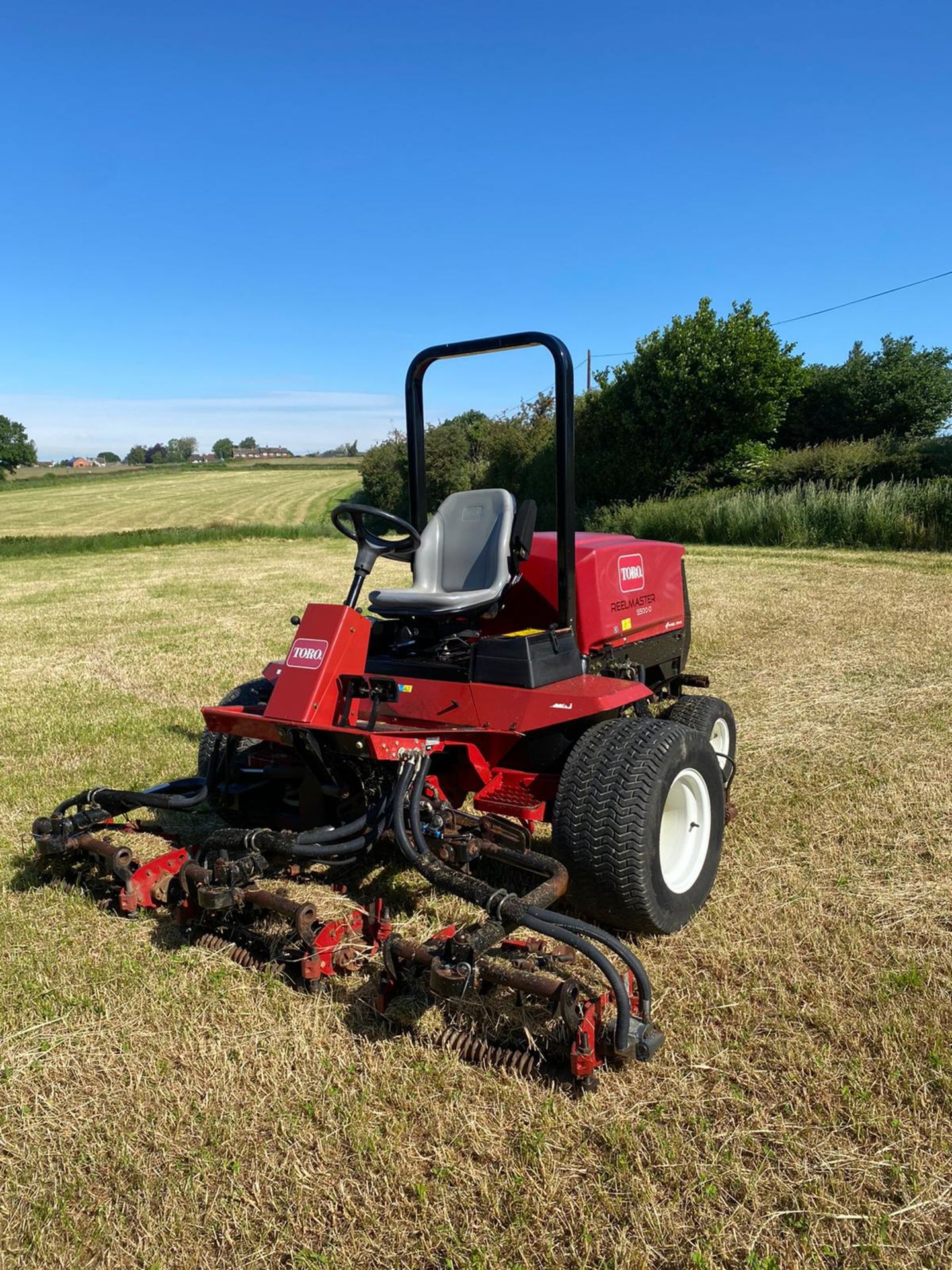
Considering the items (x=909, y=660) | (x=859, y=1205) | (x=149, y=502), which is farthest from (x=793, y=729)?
(x=149, y=502)

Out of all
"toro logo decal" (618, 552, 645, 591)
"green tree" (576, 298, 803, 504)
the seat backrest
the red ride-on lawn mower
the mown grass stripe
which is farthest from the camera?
"green tree" (576, 298, 803, 504)

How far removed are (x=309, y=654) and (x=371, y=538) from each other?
0.76 metres

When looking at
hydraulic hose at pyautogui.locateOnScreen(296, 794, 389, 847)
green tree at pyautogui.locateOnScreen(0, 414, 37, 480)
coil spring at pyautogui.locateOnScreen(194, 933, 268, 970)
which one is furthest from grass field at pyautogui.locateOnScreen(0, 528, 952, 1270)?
green tree at pyautogui.locateOnScreen(0, 414, 37, 480)

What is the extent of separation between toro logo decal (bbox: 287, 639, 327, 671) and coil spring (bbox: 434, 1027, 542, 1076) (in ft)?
4.44

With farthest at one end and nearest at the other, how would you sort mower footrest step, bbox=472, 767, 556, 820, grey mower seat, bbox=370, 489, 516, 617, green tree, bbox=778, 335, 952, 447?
green tree, bbox=778, 335, 952, 447 → grey mower seat, bbox=370, 489, 516, 617 → mower footrest step, bbox=472, 767, 556, 820

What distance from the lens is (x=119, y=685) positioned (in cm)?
767

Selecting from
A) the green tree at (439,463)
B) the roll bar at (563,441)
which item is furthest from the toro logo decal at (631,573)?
the green tree at (439,463)

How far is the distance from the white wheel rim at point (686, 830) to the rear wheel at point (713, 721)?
619 mm

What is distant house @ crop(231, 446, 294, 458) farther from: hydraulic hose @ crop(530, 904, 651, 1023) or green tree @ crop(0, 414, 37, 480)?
hydraulic hose @ crop(530, 904, 651, 1023)

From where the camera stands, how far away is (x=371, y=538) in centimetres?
397

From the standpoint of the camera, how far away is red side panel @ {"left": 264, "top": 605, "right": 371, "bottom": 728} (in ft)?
10.8

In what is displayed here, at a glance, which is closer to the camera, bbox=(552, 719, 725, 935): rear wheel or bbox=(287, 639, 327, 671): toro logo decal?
bbox=(552, 719, 725, 935): rear wheel

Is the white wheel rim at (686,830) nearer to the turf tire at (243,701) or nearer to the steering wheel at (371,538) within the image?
the steering wheel at (371,538)

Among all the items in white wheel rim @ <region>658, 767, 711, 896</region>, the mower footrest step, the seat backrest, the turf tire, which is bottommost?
white wheel rim @ <region>658, 767, 711, 896</region>
